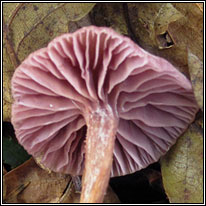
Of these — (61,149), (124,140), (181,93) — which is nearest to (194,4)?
(181,93)

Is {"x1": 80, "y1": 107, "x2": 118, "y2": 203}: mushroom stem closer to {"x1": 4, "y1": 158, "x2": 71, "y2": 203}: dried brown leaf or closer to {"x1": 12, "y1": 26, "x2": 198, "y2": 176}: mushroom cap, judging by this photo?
{"x1": 12, "y1": 26, "x2": 198, "y2": 176}: mushroom cap

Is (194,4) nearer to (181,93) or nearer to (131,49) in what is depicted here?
(181,93)

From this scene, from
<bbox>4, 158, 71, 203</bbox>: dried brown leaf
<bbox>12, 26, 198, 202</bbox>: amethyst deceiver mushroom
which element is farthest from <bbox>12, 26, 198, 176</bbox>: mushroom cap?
<bbox>4, 158, 71, 203</bbox>: dried brown leaf

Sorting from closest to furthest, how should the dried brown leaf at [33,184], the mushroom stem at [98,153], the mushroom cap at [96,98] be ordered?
the mushroom cap at [96,98] < the mushroom stem at [98,153] < the dried brown leaf at [33,184]

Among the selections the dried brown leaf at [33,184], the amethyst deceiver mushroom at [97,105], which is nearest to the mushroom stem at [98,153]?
the amethyst deceiver mushroom at [97,105]

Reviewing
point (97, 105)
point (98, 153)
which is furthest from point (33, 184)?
point (97, 105)

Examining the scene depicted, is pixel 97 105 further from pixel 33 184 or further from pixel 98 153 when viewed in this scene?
pixel 33 184

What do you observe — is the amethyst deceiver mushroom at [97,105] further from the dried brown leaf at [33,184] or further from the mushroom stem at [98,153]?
the dried brown leaf at [33,184]
